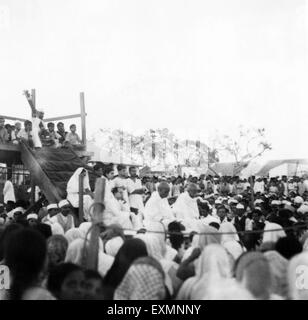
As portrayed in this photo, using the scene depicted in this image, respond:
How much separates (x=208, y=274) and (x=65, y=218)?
4.28 meters

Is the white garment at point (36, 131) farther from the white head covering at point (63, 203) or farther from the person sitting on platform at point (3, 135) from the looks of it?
the white head covering at point (63, 203)

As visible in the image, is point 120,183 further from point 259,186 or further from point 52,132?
point 259,186

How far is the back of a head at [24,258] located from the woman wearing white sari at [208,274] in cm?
118

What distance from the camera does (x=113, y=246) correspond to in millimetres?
4941

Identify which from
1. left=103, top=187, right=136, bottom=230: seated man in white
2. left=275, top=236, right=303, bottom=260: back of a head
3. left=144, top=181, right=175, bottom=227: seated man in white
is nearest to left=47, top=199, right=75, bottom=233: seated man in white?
left=103, top=187, right=136, bottom=230: seated man in white

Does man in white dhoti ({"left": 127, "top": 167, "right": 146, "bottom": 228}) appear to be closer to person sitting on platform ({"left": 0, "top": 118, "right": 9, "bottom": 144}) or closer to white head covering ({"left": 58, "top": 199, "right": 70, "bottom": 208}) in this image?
white head covering ({"left": 58, "top": 199, "right": 70, "bottom": 208})

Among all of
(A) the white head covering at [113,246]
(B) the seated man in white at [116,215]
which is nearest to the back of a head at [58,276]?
(A) the white head covering at [113,246]

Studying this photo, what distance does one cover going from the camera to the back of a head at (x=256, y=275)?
10.2ft

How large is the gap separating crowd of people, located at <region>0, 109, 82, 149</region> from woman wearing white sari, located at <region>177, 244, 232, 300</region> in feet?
23.5

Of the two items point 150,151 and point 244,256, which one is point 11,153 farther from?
point 150,151

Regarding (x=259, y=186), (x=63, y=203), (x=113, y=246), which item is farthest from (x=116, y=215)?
(x=259, y=186)

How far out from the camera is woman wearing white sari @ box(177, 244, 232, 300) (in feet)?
10.7
